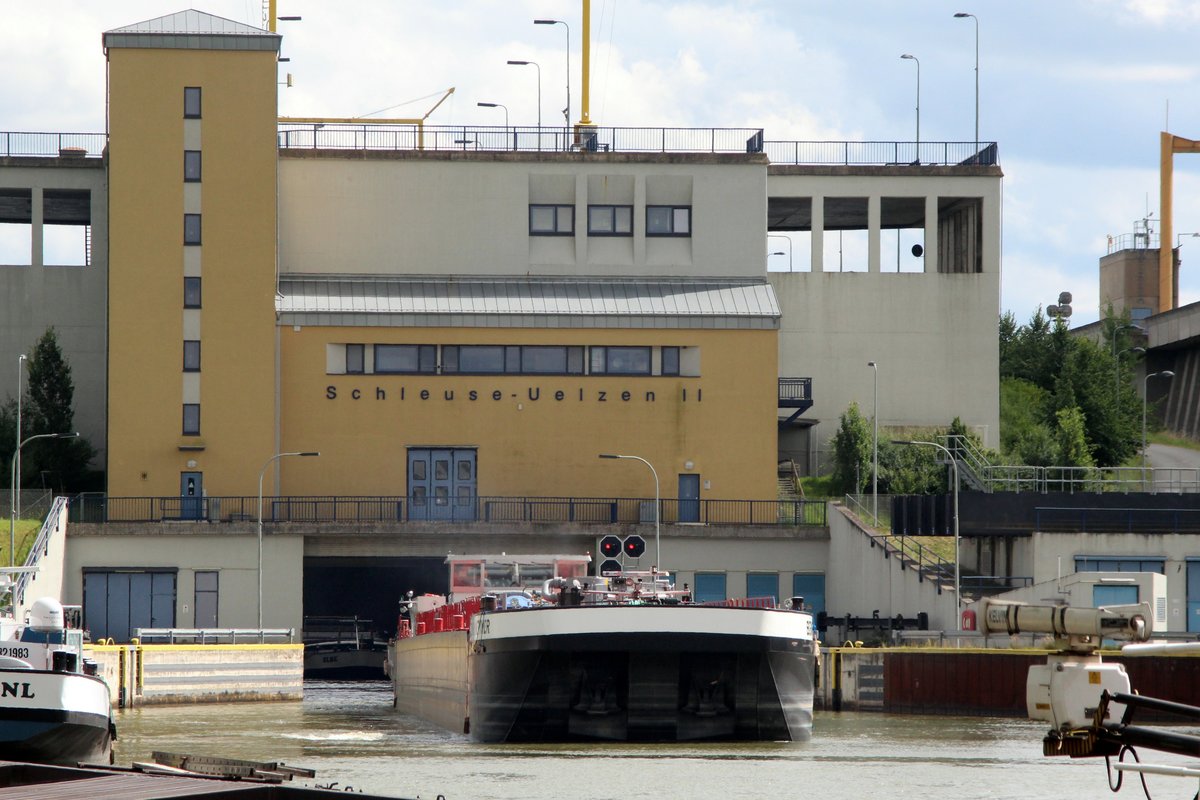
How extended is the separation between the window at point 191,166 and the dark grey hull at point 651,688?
42606mm

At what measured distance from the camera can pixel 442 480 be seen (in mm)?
79562

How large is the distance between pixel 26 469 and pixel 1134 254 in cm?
8261

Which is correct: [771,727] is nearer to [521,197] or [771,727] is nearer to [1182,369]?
[521,197]

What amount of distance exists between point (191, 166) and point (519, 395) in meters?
16.4

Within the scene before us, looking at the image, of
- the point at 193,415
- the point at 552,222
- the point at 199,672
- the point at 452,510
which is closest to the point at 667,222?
the point at 552,222

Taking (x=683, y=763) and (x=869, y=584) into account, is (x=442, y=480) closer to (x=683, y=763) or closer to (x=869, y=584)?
(x=869, y=584)

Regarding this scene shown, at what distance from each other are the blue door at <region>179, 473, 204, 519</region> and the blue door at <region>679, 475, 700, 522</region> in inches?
775

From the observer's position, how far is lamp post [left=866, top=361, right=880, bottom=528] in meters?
76.2

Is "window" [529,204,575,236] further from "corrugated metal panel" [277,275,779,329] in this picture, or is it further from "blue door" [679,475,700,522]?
"blue door" [679,475,700,522]

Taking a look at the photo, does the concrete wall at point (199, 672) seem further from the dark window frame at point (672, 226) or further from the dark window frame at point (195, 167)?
the dark window frame at point (672, 226)

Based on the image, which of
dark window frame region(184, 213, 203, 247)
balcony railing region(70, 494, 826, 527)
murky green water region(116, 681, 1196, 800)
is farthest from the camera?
dark window frame region(184, 213, 203, 247)

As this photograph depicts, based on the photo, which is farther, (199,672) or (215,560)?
(215,560)

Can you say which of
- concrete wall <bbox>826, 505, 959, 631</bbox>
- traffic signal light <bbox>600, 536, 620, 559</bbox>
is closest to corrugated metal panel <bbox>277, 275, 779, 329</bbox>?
concrete wall <bbox>826, 505, 959, 631</bbox>

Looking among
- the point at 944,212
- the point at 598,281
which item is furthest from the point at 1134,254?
the point at 598,281
